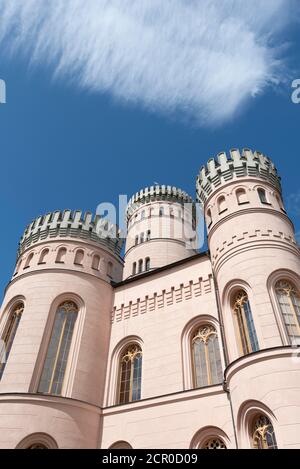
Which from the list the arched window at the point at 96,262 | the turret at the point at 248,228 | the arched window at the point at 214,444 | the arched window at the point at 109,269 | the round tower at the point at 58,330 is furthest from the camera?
the arched window at the point at 109,269

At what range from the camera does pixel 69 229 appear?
72.5ft

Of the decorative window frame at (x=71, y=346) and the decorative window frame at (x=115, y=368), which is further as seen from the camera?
the decorative window frame at (x=115, y=368)

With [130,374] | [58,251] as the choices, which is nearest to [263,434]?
[130,374]

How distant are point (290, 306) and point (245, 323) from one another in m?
1.81

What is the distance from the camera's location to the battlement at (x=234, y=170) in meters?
19.2

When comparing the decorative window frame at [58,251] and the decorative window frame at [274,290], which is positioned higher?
the decorative window frame at [58,251]

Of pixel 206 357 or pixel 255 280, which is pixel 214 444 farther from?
pixel 255 280

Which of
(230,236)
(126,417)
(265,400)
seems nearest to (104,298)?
(126,417)

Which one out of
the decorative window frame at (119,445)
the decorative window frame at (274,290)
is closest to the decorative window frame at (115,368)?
the decorative window frame at (119,445)

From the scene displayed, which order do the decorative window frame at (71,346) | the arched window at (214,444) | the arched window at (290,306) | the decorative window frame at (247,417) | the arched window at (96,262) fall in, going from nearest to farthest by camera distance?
1. the decorative window frame at (247,417)
2. the arched window at (290,306)
3. the arched window at (214,444)
4. the decorative window frame at (71,346)
5. the arched window at (96,262)

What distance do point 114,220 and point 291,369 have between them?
1554 centimetres

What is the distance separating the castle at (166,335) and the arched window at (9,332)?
7 centimetres

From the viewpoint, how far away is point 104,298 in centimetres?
2030

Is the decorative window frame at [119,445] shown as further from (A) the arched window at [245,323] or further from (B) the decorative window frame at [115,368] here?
(A) the arched window at [245,323]
